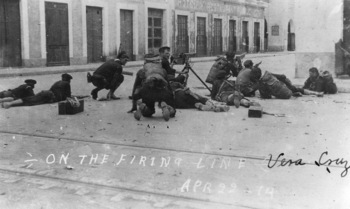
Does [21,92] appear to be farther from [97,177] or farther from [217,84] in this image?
[97,177]

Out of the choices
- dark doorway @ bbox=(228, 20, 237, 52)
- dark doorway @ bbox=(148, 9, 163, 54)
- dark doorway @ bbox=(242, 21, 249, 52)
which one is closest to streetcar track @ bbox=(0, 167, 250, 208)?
dark doorway @ bbox=(148, 9, 163, 54)

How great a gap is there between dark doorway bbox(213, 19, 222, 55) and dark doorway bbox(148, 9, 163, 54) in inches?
241

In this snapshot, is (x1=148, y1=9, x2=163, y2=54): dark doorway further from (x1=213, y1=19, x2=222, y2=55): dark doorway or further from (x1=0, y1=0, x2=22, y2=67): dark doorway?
(x1=0, y1=0, x2=22, y2=67): dark doorway

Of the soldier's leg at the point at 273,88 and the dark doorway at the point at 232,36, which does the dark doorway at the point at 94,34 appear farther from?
the dark doorway at the point at 232,36

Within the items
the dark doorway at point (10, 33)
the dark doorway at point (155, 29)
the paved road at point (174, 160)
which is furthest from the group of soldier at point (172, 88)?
the dark doorway at point (155, 29)

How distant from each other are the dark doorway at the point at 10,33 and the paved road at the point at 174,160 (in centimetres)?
1077

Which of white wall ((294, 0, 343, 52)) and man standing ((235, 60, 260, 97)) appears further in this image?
white wall ((294, 0, 343, 52))

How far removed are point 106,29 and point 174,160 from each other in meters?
17.8

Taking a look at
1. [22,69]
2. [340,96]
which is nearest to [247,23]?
[22,69]

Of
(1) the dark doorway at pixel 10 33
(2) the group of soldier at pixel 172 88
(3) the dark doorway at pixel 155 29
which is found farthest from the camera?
(3) the dark doorway at pixel 155 29

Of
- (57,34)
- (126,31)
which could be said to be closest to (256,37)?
(126,31)

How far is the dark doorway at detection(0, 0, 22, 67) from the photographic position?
1767cm

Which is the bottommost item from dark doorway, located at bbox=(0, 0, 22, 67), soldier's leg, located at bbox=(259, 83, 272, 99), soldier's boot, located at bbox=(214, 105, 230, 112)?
soldier's boot, located at bbox=(214, 105, 230, 112)

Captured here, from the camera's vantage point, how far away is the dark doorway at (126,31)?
2291cm
